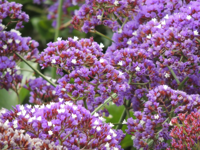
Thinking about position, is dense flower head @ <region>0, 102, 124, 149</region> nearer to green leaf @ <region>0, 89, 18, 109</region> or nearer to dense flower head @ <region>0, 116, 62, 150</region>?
dense flower head @ <region>0, 116, 62, 150</region>

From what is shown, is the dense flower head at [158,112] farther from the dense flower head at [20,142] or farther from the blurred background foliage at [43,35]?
the blurred background foliage at [43,35]

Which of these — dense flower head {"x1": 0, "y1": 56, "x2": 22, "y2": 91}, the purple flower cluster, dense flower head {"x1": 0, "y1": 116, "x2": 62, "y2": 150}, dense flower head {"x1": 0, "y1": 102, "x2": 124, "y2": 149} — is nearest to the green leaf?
dense flower head {"x1": 0, "y1": 56, "x2": 22, "y2": 91}

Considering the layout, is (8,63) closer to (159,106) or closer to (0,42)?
(0,42)

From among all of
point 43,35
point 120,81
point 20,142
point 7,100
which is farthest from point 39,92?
point 43,35

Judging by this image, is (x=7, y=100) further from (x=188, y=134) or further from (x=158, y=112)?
(x=188, y=134)

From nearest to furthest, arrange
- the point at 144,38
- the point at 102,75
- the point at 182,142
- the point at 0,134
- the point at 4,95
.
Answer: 1. the point at 0,134
2. the point at 182,142
3. the point at 102,75
4. the point at 144,38
5. the point at 4,95

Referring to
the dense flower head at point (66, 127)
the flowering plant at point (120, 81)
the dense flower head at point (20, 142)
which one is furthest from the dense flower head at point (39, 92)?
the dense flower head at point (20, 142)

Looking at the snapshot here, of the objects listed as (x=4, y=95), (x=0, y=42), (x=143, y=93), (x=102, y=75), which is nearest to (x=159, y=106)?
(x=143, y=93)
